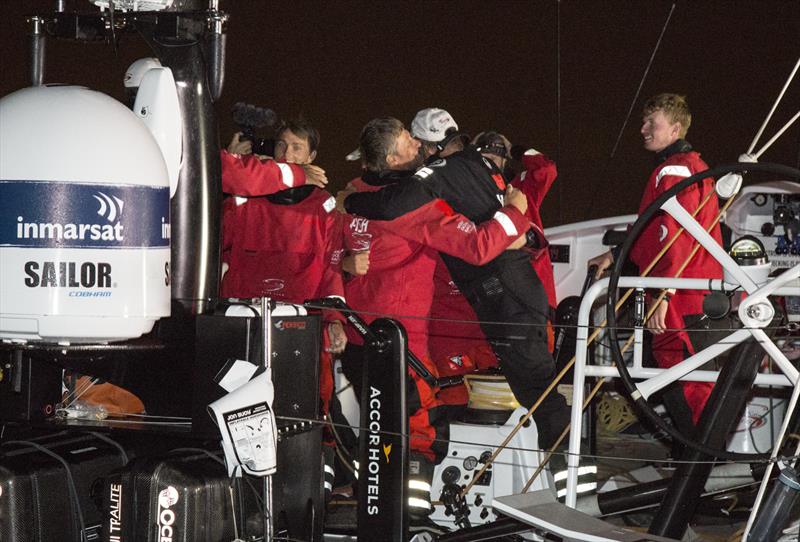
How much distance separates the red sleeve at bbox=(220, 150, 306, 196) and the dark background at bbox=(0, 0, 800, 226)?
107 inches

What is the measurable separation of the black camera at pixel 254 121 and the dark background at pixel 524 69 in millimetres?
2442

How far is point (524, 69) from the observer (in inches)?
279

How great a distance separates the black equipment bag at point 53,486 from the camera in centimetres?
254

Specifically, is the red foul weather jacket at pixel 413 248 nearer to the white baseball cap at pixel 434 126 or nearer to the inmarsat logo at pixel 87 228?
the white baseball cap at pixel 434 126

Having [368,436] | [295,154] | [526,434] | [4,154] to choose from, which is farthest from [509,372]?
[4,154]

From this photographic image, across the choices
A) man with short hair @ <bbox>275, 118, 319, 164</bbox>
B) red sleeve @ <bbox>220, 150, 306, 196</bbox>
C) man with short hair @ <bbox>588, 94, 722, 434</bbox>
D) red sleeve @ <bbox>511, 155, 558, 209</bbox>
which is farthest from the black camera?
man with short hair @ <bbox>588, 94, 722, 434</bbox>

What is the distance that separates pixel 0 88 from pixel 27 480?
560 centimetres

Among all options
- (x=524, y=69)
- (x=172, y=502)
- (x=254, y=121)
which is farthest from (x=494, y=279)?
(x=524, y=69)

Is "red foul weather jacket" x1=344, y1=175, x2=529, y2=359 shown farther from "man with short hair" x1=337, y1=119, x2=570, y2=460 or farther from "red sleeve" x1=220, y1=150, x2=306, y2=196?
"red sleeve" x1=220, y1=150, x2=306, y2=196

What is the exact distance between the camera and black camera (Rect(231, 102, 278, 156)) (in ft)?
13.9

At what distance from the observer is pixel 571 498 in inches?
103

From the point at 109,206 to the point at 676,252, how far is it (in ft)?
7.08

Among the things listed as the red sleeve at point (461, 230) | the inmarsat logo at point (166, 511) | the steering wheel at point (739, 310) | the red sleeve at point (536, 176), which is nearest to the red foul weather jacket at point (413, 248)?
the red sleeve at point (461, 230)

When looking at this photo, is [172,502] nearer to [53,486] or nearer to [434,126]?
[53,486]
